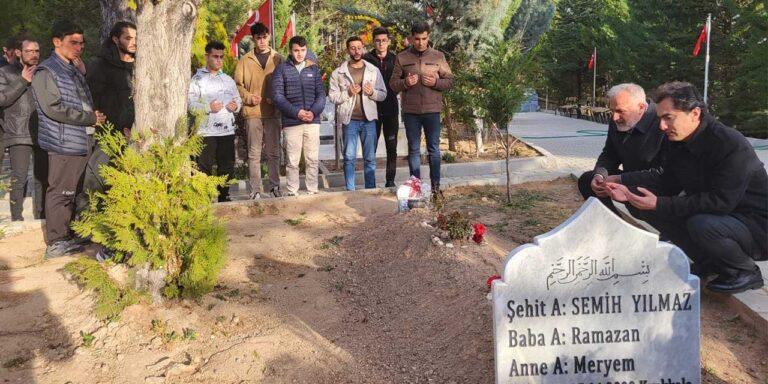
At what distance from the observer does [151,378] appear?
338cm

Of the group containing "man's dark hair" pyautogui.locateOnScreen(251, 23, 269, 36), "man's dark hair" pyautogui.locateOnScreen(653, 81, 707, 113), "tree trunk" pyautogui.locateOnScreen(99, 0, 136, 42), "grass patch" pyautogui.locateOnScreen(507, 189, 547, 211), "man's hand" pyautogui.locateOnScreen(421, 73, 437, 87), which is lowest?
"grass patch" pyautogui.locateOnScreen(507, 189, 547, 211)

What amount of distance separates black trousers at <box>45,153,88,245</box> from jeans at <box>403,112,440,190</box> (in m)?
3.38

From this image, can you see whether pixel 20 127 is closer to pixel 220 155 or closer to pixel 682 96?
pixel 220 155

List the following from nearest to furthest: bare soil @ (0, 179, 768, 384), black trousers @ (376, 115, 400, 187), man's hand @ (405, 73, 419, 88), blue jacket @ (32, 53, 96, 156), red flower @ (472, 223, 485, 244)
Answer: bare soil @ (0, 179, 768, 384) < red flower @ (472, 223, 485, 244) < blue jacket @ (32, 53, 96, 156) < man's hand @ (405, 73, 419, 88) < black trousers @ (376, 115, 400, 187)

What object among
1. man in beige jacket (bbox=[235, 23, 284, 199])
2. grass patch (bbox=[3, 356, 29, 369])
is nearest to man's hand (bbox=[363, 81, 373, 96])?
man in beige jacket (bbox=[235, 23, 284, 199])

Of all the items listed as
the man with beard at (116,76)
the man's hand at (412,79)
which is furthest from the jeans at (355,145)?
the man with beard at (116,76)

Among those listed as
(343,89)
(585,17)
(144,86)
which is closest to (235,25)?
(343,89)

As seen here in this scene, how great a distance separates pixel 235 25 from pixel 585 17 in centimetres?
2370

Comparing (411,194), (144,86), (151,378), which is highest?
(144,86)

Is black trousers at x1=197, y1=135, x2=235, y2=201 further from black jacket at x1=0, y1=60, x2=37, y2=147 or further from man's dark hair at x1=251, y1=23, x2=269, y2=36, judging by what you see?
black jacket at x1=0, y1=60, x2=37, y2=147

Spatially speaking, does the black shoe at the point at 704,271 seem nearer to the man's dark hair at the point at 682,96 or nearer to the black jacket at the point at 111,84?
the man's dark hair at the point at 682,96

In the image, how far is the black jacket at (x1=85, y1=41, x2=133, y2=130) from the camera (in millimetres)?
5906

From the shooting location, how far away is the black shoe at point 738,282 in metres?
3.93

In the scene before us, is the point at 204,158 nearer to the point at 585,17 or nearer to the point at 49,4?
the point at 49,4
